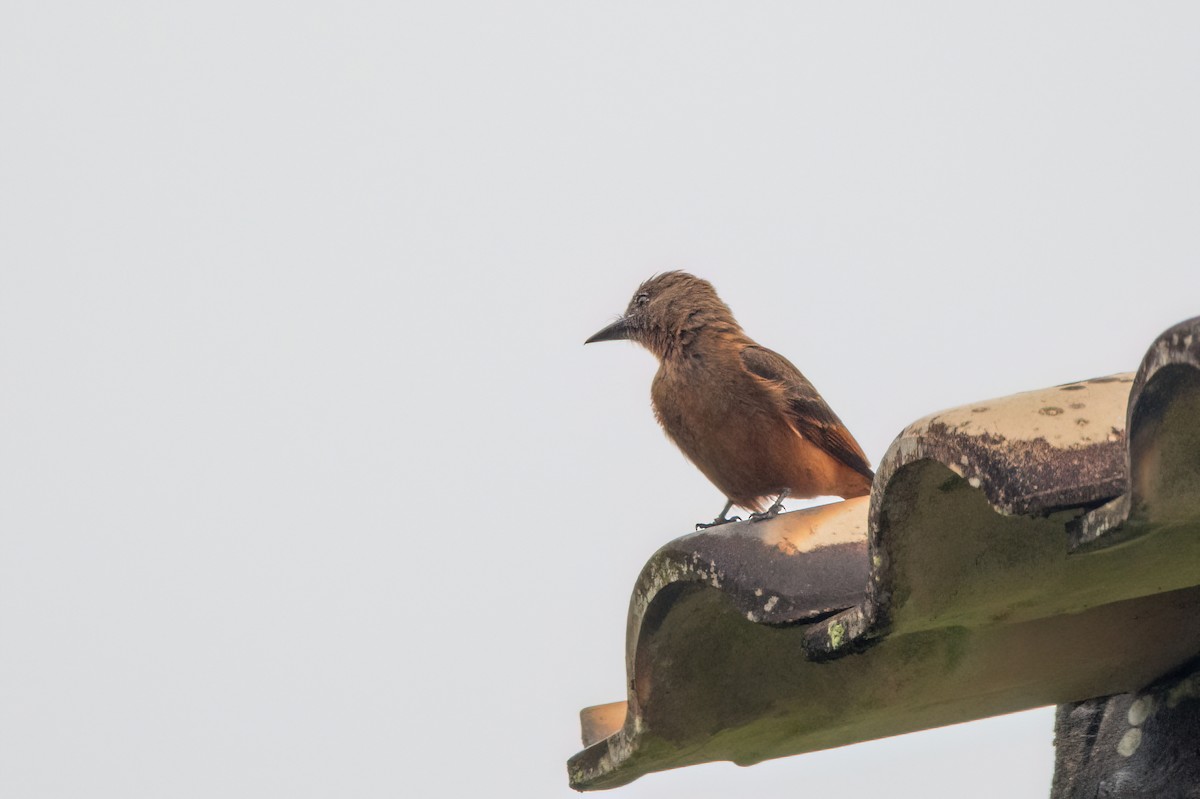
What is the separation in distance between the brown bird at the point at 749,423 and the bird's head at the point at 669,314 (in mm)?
36

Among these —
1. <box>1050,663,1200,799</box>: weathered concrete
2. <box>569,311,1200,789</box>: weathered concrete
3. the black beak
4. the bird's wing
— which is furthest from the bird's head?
<box>1050,663,1200,799</box>: weathered concrete

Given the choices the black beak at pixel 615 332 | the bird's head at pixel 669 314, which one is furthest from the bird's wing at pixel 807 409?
the black beak at pixel 615 332

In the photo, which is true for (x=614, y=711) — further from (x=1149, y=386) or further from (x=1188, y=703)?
(x=1149, y=386)

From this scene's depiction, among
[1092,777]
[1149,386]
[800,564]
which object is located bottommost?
[1092,777]

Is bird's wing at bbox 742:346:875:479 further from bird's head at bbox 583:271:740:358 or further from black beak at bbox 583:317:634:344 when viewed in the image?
black beak at bbox 583:317:634:344

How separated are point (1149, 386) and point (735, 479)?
374cm

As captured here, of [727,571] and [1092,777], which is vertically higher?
[727,571]

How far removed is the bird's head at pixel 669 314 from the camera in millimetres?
6078

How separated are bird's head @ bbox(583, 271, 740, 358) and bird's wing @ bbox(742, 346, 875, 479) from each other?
1.03 ft

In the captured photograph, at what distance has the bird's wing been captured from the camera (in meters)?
5.63

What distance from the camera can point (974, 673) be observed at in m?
3.00

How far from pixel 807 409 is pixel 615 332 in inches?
45.9

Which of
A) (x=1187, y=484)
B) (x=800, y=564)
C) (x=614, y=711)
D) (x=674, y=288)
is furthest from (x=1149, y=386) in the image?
(x=674, y=288)

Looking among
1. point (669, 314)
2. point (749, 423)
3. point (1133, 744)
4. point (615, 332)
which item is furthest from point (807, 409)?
point (1133, 744)
